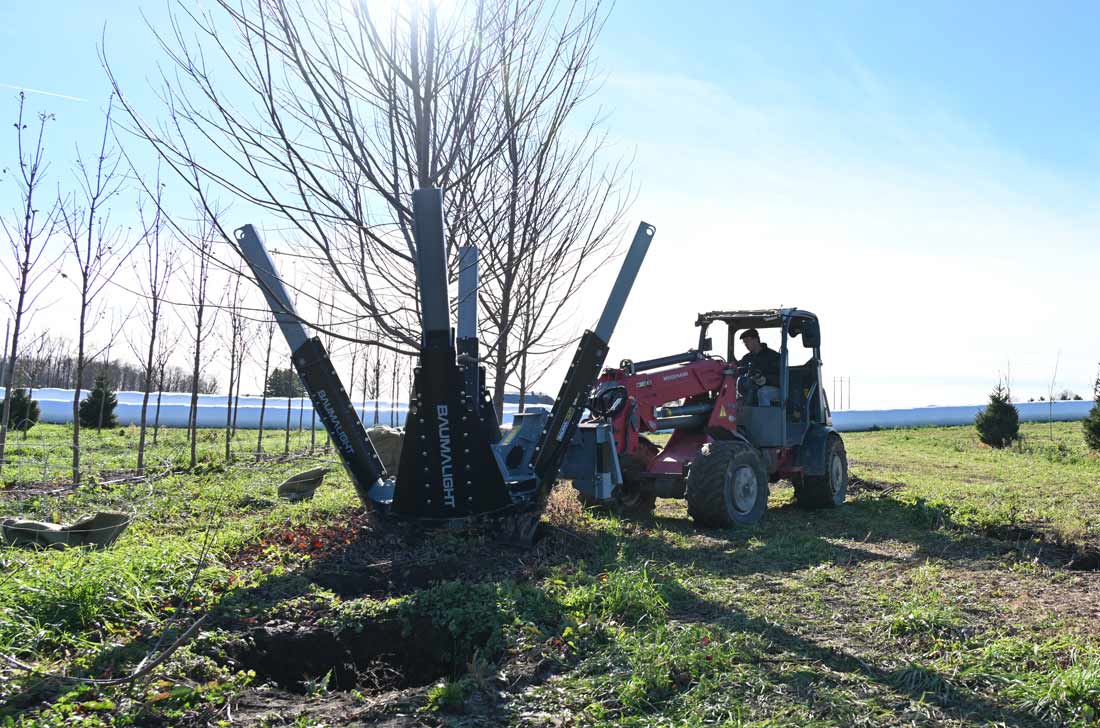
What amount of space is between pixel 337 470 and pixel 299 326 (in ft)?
23.7

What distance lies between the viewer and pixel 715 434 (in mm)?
9242

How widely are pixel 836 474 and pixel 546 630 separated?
6.99m

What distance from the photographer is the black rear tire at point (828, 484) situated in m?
10.2

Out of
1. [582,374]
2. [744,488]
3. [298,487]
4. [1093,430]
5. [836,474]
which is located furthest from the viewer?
[1093,430]

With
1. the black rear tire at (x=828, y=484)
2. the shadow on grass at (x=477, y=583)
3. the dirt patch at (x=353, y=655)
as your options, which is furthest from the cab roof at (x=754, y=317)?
the dirt patch at (x=353, y=655)

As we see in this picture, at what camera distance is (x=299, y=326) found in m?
6.36

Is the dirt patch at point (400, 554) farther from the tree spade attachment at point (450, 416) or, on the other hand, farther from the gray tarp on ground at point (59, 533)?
the gray tarp on ground at point (59, 533)

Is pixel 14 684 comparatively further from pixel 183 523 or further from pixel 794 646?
pixel 183 523

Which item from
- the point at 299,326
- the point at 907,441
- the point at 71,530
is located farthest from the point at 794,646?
the point at 907,441

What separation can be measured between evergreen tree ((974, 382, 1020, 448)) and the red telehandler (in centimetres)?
1345

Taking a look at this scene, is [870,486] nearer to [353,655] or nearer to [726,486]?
[726,486]

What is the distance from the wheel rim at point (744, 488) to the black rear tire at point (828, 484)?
1.74 m

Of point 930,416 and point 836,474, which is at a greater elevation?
point 930,416

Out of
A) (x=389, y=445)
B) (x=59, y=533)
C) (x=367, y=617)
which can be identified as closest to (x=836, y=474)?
(x=389, y=445)
